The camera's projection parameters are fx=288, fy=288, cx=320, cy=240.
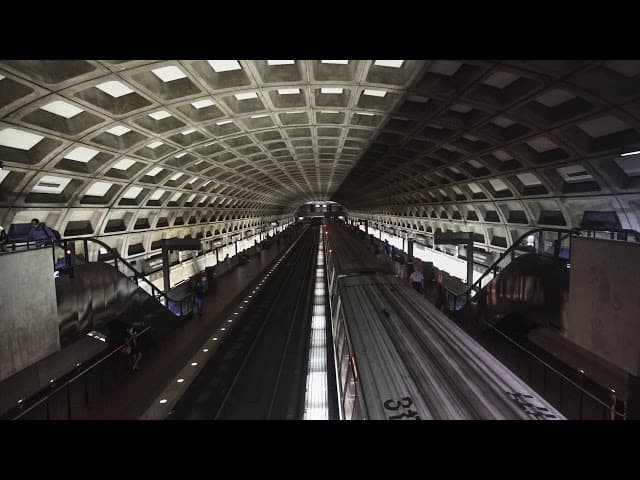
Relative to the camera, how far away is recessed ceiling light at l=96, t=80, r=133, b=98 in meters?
8.49

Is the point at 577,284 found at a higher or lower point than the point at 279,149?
lower

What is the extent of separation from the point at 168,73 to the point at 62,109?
12.1 ft

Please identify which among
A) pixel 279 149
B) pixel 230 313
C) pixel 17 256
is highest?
pixel 279 149

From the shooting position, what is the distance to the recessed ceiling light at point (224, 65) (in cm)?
806

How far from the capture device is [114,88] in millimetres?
8688

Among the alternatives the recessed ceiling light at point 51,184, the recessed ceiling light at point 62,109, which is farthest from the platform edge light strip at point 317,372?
the recessed ceiling light at point 51,184

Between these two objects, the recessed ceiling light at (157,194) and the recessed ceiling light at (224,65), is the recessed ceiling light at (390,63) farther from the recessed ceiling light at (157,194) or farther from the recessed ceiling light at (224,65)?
the recessed ceiling light at (157,194)

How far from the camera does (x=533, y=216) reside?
13773 mm

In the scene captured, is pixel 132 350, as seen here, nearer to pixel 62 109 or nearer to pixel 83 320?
pixel 83 320

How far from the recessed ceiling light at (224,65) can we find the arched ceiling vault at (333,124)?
12cm

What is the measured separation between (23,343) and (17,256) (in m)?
1.54

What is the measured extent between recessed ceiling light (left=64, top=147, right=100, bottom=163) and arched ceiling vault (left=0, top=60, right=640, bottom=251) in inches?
2.5
